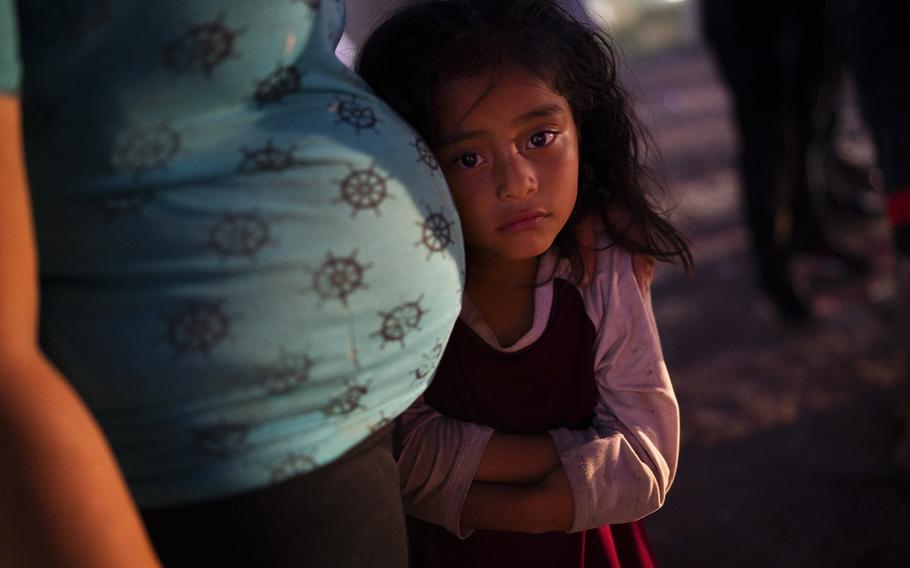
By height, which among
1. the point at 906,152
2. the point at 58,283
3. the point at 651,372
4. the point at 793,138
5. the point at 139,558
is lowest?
the point at 793,138

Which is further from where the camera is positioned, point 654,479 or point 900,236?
point 900,236

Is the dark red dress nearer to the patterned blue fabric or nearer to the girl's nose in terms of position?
the girl's nose

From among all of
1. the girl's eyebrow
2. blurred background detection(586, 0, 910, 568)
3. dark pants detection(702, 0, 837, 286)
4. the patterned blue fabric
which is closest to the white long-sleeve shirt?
the girl's eyebrow

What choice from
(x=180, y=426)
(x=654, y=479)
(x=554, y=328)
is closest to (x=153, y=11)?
(x=180, y=426)

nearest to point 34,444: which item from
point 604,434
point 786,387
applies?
point 604,434

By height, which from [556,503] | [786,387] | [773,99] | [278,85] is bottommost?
[786,387]

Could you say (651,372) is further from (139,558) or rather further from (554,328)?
(139,558)

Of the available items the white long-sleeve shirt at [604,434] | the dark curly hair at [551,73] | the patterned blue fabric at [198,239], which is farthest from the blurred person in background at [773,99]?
the patterned blue fabric at [198,239]

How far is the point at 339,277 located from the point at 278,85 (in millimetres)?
219

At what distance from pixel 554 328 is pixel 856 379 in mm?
2574

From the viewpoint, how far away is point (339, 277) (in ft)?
3.05

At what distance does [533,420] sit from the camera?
1337 millimetres

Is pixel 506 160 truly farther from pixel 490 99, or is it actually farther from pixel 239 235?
pixel 239 235

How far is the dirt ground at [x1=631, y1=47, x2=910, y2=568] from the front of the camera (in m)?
2.61
